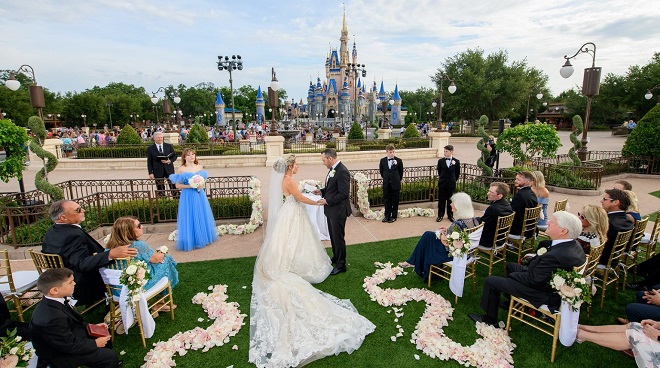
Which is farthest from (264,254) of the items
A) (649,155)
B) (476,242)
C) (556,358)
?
(649,155)

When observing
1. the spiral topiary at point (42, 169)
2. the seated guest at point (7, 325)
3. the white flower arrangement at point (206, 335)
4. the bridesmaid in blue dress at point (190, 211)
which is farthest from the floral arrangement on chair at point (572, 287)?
the spiral topiary at point (42, 169)

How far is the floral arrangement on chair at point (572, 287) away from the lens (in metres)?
3.54

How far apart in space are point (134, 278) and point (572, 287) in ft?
15.8

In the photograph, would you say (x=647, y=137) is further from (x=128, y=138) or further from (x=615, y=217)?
(x=128, y=138)

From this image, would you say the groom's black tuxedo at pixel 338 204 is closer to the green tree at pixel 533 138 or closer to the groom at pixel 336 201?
the groom at pixel 336 201

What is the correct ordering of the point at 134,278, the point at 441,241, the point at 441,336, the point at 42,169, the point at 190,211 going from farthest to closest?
the point at 42,169 → the point at 190,211 → the point at 441,241 → the point at 441,336 → the point at 134,278

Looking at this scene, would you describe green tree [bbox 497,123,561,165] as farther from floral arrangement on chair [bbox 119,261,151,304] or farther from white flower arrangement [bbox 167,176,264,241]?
floral arrangement on chair [bbox 119,261,151,304]

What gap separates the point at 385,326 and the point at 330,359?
99 cm

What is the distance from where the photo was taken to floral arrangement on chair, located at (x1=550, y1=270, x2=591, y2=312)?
3.54 metres

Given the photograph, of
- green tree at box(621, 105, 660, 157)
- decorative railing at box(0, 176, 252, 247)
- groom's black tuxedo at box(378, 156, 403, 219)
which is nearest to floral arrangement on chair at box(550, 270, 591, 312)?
groom's black tuxedo at box(378, 156, 403, 219)

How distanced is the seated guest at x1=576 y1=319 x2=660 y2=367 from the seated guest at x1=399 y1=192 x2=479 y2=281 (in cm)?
187

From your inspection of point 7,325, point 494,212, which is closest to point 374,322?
point 494,212

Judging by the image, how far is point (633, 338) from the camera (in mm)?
3561

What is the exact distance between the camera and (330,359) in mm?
3953
